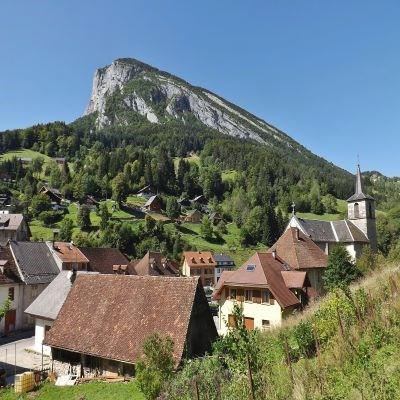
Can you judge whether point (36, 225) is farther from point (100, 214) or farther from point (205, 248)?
point (205, 248)

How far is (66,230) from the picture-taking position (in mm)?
94750

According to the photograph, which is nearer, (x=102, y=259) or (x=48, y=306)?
(x=48, y=306)

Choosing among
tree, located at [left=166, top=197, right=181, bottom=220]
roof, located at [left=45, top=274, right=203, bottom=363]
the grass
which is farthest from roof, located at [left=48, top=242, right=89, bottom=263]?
tree, located at [left=166, top=197, right=181, bottom=220]

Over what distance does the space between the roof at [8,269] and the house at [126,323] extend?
1596 centimetres

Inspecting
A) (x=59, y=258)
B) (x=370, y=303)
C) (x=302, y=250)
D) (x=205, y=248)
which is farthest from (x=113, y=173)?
(x=370, y=303)

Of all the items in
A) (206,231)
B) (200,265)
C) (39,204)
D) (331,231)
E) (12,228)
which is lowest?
(200,265)

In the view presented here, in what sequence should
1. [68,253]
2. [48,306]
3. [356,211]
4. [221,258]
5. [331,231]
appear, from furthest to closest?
[221,258], [356,211], [331,231], [68,253], [48,306]

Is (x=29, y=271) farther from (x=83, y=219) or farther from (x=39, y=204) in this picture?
(x=39, y=204)

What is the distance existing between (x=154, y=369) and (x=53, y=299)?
65.0 feet

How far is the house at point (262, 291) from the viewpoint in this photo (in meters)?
30.7

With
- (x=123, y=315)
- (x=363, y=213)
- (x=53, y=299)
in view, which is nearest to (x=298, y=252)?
(x=123, y=315)

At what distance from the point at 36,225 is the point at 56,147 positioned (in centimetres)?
9517

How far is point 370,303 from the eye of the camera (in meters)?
13.0

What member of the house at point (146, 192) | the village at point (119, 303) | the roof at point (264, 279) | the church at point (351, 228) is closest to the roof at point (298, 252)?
the village at point (119, 303)
